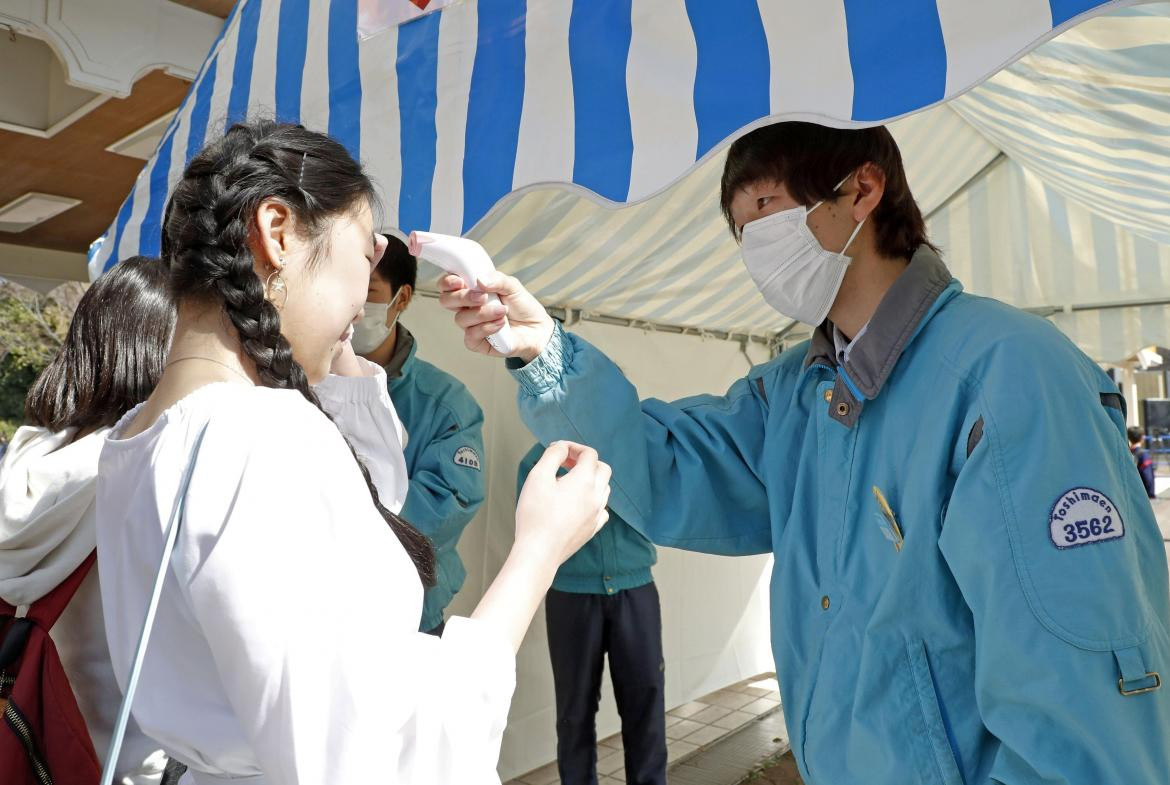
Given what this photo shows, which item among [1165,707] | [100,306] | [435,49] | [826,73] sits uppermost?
[435,49]

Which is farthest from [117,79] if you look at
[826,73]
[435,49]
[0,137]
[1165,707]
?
[1165,707]

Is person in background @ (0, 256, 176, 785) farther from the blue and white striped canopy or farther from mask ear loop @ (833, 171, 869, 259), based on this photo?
mask ear loop @ (833, 171, 869, 259)

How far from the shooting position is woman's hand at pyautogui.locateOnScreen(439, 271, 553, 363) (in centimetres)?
146

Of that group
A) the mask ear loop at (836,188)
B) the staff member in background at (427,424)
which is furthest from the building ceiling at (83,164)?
the mask ear loop at (836,188)

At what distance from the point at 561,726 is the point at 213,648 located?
10.4 feet

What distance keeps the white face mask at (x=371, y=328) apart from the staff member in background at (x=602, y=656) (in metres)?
1.03

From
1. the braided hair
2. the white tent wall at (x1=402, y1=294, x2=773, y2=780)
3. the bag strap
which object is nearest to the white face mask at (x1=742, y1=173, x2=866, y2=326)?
the braided hair

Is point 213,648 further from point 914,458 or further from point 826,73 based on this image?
point 826,73

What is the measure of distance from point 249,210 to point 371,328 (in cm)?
190

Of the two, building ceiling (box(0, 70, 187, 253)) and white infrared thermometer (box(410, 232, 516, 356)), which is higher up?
building ceiling (box(0, 70, 187, 253))

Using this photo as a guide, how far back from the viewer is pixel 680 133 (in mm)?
1413

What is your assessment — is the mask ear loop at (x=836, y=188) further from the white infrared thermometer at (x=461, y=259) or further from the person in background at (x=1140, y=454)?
the person in background at (x=1140, y=454)

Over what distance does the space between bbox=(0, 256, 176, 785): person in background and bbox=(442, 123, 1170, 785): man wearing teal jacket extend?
709 millimetres

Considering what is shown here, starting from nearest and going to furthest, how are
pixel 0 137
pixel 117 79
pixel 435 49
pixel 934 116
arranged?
pixel 435 49, pixel 934 116, pixel 117 79, pixel 0 137
